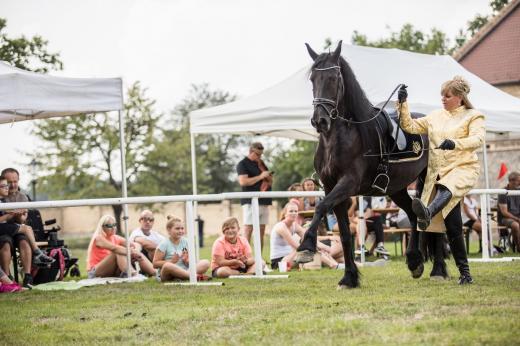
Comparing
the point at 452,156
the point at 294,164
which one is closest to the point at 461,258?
the point at 452,156

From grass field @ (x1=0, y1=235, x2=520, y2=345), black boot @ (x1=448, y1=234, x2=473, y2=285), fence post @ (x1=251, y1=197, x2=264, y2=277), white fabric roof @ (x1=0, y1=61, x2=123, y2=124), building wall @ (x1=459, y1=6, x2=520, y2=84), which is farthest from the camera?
building wall @ (x1=459, y1=6, x2=520, y2=84)

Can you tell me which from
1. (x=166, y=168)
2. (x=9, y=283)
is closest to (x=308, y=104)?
(x=9, y=283)

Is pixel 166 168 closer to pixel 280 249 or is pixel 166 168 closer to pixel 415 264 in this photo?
pixel 280 249

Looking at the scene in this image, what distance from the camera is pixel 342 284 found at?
962 centimetres

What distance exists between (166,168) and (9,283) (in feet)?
150

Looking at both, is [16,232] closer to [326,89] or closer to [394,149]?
[326,89]

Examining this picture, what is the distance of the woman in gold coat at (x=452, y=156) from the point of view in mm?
9141

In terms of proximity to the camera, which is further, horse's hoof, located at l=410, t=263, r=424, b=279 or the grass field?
horse's hoof, located at l=410, t=263, r=424, b=279

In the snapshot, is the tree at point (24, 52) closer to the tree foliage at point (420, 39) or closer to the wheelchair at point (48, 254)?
the wheelchair at point (48, 254)

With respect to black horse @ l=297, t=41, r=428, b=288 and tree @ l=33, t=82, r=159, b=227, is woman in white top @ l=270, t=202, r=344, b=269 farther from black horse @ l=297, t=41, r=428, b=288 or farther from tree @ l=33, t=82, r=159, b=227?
tree @ l=33, t=82, r=159, b=227

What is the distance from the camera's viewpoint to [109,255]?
12930mm

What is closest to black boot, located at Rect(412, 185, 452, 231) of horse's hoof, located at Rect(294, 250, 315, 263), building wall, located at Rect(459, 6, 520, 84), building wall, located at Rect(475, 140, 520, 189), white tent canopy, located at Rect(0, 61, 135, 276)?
horse's hoof, located at Rect(294, 250, 315, 263)

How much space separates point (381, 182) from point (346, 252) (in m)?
0.92

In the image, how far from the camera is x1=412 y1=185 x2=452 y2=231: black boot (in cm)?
876
